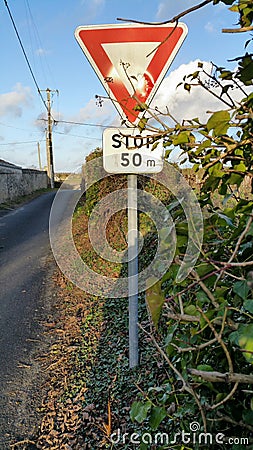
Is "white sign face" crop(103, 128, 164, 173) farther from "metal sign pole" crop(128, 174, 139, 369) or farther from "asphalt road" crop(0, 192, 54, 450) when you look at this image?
"asphalt road" crop(0, 192, 54, 450)

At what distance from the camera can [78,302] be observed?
14.5 ft

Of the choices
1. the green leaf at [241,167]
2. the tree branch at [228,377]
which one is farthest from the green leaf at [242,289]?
the green leaf at [241,167]

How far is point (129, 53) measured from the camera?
2133 millimetres

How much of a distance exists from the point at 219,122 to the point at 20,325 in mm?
3533

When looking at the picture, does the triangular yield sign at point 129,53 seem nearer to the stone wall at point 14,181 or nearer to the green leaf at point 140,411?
the green leaf at point 140,411

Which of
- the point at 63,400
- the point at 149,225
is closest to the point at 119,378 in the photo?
the point at 63,400

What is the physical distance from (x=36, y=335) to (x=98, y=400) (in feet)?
4.45

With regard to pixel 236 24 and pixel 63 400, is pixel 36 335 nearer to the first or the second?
pixel 63 400

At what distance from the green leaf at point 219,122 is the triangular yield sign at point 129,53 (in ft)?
4.14

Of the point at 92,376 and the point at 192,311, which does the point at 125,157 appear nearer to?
the point at 192,311

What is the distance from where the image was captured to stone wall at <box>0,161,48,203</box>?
2027 cm

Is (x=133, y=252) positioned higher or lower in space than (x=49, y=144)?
lower

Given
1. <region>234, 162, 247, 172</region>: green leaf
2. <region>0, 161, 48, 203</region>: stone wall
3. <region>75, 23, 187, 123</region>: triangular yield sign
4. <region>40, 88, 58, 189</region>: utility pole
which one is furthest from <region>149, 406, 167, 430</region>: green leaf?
<region>40, 88, 58, 189</region>: utility pole

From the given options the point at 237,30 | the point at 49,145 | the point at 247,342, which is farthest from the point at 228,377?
the point at 49,145
